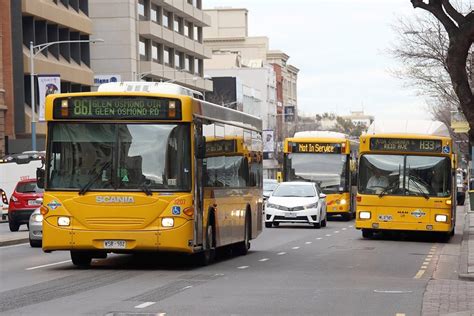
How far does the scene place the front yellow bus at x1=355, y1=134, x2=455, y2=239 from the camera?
1193 inches

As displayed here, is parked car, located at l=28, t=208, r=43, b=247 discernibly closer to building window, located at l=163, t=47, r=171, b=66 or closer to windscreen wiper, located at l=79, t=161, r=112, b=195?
windscreen wiper, located at l=79, t=161, r=112, b=195

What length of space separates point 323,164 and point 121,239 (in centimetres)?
2668

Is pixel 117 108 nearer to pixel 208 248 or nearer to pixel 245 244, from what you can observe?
pixel 208 248

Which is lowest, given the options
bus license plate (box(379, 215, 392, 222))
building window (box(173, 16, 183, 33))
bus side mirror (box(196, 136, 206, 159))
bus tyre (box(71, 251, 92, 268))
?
bus license plate (box(379, 215, 392, 222))

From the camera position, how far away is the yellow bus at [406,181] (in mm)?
30297

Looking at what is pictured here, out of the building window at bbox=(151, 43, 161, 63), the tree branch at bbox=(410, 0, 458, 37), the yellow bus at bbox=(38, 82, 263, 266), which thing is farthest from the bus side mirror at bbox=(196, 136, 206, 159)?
the building window at bbox=(151, 43, 161, 63)

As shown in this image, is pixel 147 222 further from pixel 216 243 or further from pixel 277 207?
pixel 277 207

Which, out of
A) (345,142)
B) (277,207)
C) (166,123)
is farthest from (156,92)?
(345,142)

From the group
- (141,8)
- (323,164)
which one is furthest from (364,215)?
(141,8)

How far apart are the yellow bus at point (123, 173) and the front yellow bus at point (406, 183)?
11.8 metres

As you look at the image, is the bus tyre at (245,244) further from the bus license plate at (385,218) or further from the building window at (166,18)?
the building window at (166,18)

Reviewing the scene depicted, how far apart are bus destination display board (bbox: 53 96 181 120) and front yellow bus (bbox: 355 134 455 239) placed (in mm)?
12537

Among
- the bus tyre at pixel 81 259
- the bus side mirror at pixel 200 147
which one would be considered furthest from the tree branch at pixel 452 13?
the bus tyre at pixel 81 259

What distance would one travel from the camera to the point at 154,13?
87188 mm
